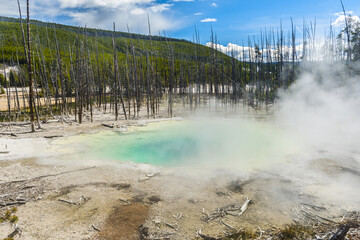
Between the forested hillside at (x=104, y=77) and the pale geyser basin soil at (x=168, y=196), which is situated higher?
the forested hillside at (x=104, y=77)

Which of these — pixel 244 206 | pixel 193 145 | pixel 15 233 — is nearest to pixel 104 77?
pixel 193 145

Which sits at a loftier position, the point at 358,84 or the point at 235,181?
the point at 358,84

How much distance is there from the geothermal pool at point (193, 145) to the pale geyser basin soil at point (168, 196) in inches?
10.3

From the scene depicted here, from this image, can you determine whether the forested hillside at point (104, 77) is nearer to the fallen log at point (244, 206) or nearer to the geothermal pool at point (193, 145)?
the geothermal pool at point (193, 145)

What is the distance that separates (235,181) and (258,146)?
3.79m

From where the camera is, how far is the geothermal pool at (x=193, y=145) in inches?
313

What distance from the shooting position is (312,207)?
4637 millimetres

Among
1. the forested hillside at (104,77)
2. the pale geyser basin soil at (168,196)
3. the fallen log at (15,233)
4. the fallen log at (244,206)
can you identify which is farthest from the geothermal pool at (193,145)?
the fallen log at (15,233)

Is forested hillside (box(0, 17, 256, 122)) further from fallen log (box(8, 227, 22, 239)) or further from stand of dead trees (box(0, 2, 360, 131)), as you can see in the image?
fallen log (box(8, 227, 22, 239))

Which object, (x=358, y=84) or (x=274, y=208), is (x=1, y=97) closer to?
(x=274, y=208)

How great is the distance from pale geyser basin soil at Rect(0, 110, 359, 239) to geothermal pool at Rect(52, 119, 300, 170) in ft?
0.86

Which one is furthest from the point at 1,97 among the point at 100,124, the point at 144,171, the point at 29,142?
the point at 144,171

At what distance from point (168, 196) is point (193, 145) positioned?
16.1 ft

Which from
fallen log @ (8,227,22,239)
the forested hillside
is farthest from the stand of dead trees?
fallen log @ (8,227,22,239)
